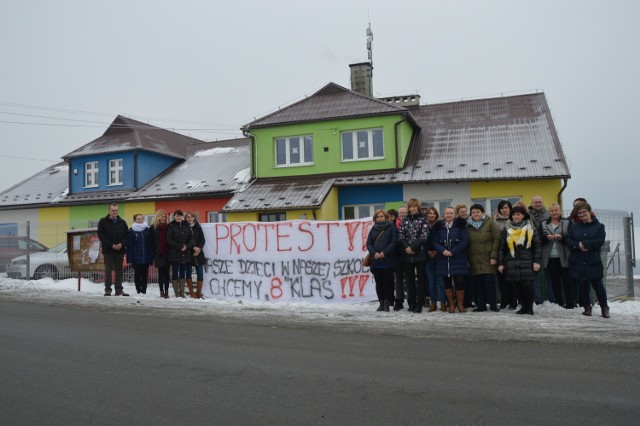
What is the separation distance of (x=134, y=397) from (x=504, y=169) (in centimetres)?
1854

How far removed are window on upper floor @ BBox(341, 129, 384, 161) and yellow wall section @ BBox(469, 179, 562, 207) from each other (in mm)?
4303

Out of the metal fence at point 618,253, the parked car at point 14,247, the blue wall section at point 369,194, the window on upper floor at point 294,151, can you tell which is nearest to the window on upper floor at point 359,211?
the blue wall section at point 369,194

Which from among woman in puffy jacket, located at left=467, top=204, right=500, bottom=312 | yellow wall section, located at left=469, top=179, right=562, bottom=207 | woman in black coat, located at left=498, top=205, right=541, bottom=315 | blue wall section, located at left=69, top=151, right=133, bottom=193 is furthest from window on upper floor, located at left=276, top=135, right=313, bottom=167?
woman in black coat, located at left=498, top=205, right=541, bottom=315

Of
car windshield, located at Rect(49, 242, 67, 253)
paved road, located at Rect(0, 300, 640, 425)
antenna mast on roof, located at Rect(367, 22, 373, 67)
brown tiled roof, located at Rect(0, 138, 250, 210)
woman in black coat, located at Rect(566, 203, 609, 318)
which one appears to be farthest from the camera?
antenna mast on roof, located at Rect(367, 22, 373, 67)

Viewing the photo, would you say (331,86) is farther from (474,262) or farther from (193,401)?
(193,401)

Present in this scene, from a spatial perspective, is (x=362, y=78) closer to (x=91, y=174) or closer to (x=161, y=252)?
(x=91, y=174)

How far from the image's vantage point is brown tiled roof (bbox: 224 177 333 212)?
21.8 m

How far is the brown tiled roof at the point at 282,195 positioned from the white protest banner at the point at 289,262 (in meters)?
7.81

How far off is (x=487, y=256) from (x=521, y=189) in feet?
39.0

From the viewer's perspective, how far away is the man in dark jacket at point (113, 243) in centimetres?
1352

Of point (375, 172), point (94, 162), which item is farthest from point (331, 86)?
point (94, 162)

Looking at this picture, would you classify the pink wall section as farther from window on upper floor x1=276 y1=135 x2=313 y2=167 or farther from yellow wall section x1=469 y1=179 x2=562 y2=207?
yellow wall section x1=469 y1=179 x2=562 y2=207

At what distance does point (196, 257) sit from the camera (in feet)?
44.2

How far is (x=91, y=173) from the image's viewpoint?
30656 mm
